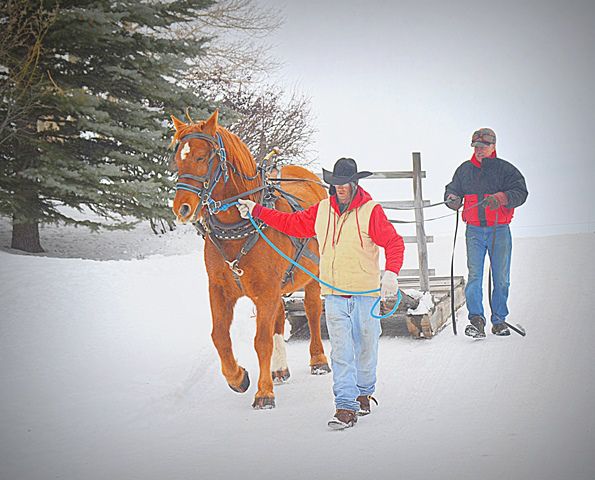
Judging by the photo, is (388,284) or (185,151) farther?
(185,151)

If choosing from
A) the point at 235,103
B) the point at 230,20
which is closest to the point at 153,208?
the point at 230,20

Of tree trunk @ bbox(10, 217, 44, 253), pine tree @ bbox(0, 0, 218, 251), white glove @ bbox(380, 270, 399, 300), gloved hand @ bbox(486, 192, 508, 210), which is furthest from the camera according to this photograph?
tree trunk @ bbox(10, 217, 44, 253)

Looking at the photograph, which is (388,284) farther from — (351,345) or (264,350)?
(264,350)

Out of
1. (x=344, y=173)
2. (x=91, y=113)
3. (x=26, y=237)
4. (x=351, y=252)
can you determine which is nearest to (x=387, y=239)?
(x=351, y=252)

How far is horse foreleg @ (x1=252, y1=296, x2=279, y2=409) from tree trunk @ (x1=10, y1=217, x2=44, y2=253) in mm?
6378

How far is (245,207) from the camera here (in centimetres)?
481

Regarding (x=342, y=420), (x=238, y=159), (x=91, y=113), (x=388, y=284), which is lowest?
(x=342, y=420)

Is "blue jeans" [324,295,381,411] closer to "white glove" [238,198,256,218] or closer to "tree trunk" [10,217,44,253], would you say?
"white glove" [238,198,256,218]

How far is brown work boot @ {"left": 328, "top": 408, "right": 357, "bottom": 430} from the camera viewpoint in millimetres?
4352

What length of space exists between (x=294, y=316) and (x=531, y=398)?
302 centimetres

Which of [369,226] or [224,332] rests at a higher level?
[369,226]

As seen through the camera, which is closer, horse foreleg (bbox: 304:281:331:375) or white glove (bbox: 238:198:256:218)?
white glove (bbox: 238:198:256:218)

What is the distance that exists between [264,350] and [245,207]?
97cm

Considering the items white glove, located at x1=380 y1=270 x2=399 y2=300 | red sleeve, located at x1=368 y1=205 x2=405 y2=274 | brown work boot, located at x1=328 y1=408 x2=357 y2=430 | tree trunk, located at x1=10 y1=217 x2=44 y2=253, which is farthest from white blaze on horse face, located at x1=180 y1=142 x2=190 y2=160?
tree trunk, located at x1=10 y1=217 x2=44 y2=253
